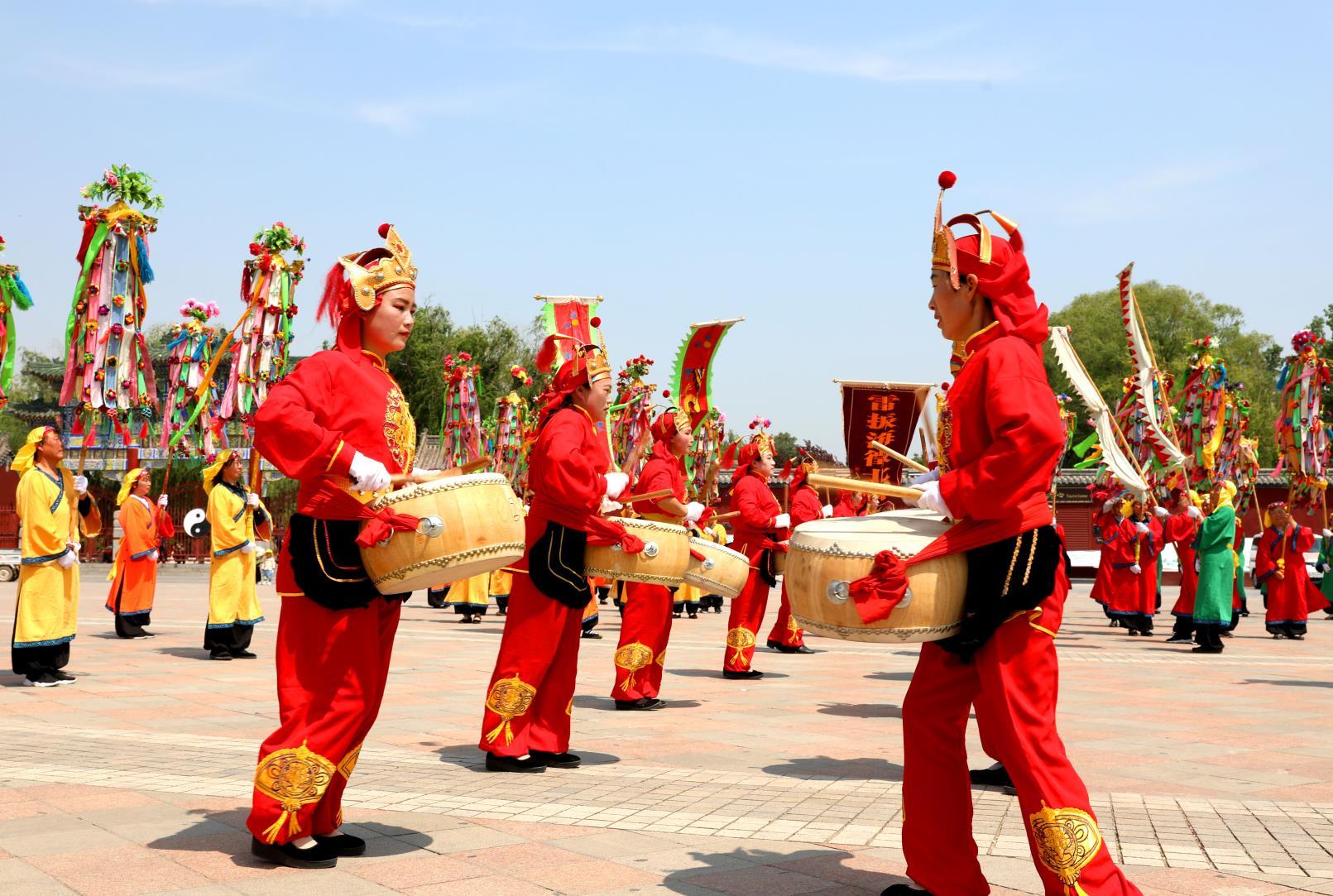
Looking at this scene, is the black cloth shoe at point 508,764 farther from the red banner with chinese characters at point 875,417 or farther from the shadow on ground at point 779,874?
the red banner with chinese characters at point 875,417

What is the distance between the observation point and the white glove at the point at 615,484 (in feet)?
21.7

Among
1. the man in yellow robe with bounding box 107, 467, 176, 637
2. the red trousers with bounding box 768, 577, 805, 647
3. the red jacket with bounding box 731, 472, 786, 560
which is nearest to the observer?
the red jacket with bounding box 731, 472, 786, 560

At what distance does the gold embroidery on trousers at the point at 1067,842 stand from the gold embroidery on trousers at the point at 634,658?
16.1 feet

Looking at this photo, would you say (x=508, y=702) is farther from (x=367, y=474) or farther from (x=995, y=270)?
(x=995, y=270)

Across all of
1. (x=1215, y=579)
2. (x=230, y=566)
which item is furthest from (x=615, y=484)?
(x=1215, y=579)

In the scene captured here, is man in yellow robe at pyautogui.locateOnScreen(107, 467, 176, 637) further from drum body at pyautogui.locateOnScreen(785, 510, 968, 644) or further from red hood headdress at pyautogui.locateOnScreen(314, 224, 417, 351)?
drum body at pyautogui.locateOnScreen(785, 510, 968, 644)

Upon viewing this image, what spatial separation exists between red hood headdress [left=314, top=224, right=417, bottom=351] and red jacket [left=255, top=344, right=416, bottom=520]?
0.27ft

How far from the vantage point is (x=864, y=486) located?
3904 mm

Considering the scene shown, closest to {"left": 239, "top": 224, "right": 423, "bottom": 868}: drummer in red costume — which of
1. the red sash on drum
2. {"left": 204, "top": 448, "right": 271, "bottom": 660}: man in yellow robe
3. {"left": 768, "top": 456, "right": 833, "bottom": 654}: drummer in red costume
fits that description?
the red sash on drum

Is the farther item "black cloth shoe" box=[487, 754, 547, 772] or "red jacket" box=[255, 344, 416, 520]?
"black cloth shoe" box=[487, 754, 547, 772]

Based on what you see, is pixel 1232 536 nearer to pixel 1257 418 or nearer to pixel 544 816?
pixel 544 816

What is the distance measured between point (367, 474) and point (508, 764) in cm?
228

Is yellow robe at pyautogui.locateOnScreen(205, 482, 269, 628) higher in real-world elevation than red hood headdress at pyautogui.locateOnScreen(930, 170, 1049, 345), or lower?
lower

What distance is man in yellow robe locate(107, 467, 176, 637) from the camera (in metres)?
13.2
